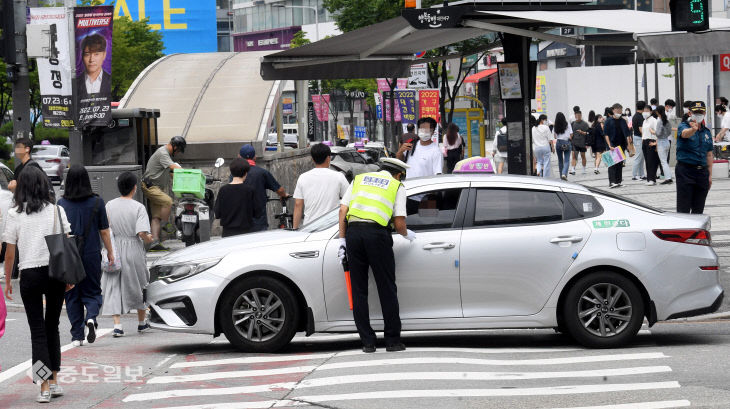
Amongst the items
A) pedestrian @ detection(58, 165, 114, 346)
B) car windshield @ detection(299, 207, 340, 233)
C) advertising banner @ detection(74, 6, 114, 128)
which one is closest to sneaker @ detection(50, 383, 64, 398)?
pedestrian @ detection(58, 165, 114, 346)

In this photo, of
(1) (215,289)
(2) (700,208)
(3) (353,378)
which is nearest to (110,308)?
(1) (215,289)

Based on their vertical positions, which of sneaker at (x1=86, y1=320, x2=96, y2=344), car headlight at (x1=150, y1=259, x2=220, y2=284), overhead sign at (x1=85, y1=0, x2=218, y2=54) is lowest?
sneaker at (x1=86, y1=320, x2=96, y2=344)

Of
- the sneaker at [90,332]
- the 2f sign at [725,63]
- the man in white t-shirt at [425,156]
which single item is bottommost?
the sneaker at [90,332]

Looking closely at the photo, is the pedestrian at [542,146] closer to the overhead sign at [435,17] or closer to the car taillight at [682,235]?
the overhead sign at [435,17]

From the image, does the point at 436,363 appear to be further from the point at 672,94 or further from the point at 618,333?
the point at 672,94

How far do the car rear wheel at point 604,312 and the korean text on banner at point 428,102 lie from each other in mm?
24617

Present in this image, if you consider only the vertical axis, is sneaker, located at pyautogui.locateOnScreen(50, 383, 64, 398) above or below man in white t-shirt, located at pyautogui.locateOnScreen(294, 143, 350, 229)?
below

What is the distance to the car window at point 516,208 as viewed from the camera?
9766 mm

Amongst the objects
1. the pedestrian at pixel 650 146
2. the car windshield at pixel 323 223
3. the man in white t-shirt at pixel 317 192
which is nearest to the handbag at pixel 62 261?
the car windshield at pixel 323 223

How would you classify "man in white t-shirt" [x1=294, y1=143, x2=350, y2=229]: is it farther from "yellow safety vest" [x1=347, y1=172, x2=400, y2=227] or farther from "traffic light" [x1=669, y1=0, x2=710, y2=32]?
→ "traffic light" [x1=669, y1=0, x2=710, y2=32]

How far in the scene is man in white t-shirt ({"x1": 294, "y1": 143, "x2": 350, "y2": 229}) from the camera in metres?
12.4

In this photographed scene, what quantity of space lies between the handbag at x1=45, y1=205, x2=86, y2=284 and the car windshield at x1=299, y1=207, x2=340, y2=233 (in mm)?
2280

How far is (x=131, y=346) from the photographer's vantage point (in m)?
10.9

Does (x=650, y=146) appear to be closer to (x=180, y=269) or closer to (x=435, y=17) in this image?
(x=435, y=17)
